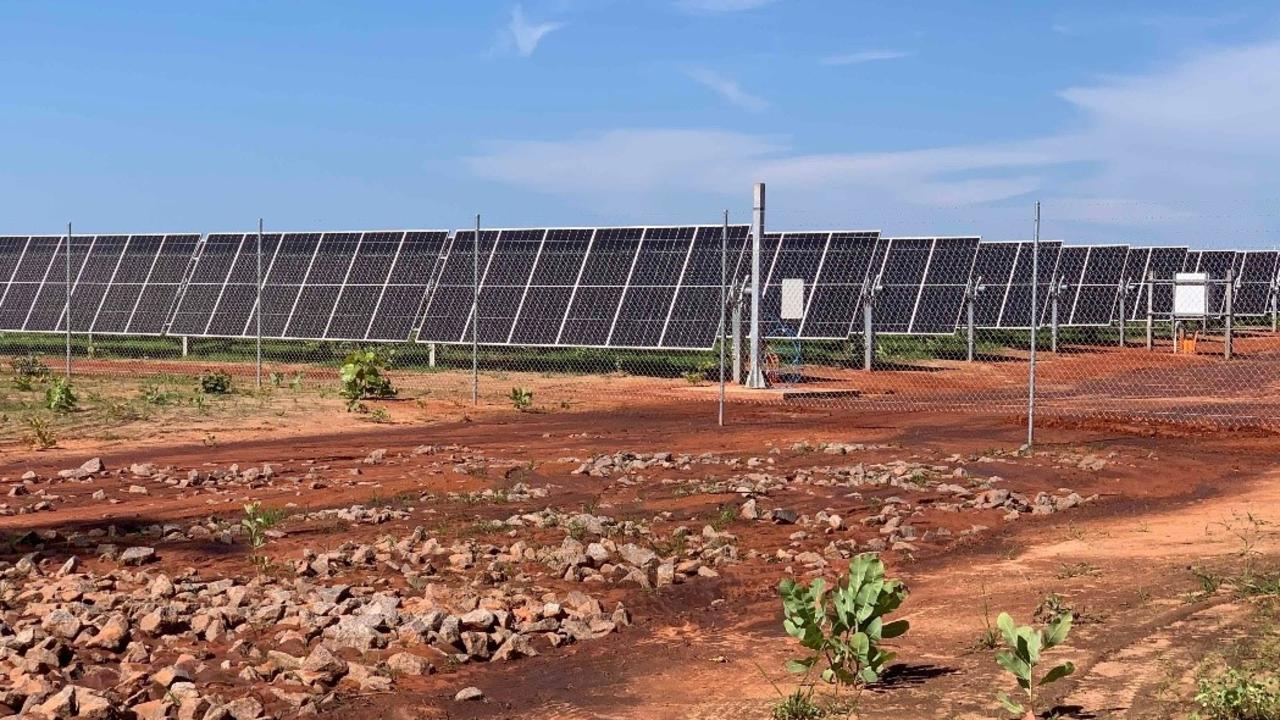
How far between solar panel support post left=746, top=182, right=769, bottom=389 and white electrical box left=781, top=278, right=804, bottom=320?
77 centimetres

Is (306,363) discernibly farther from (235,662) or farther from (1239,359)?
(235,662)

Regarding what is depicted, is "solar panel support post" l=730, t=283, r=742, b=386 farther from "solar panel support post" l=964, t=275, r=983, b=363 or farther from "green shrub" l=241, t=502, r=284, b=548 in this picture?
"solar panel support post" l=964, t=275, r=983, b=363

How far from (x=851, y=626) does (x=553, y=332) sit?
62.1ft

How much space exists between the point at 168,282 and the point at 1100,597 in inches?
1060

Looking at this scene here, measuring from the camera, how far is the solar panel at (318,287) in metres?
28.2

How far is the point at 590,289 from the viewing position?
25.5 metres

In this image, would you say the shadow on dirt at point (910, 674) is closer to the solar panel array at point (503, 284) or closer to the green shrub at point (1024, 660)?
the green shrub at point (1024, 660)

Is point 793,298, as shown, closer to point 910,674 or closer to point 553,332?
point 553,332

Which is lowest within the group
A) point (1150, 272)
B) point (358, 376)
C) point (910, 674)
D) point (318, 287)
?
point (910, 674)

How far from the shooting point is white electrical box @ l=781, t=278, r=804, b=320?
877 inches

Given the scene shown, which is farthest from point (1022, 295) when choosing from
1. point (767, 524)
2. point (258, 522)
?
point (258, 522)

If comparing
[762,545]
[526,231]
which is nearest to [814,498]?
[762,545]

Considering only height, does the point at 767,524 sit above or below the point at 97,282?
below

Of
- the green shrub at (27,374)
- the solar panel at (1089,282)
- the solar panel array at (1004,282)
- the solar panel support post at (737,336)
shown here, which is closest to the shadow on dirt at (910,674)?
the solar panel support post at (737,336)
